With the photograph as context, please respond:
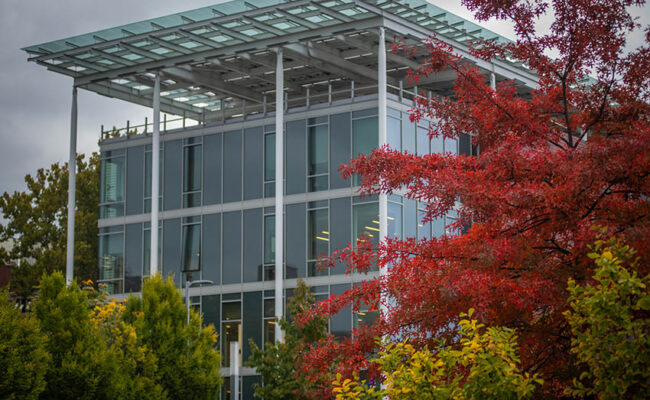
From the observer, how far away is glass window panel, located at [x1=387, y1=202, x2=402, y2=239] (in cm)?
3706

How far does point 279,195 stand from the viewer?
127 feet

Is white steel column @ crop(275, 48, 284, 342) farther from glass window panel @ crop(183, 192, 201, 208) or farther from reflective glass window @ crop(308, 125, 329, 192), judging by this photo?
glass window panel @ crop(183, 192, 201, 208)

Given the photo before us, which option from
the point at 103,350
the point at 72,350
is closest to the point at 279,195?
the point at 103,350

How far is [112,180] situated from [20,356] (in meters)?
25.4

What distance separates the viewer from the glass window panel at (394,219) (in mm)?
37062

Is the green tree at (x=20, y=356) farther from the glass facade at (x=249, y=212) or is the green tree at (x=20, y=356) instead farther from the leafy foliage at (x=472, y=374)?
the glass facade at (x=249, y=212)

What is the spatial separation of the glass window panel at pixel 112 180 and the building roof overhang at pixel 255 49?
11.4ft

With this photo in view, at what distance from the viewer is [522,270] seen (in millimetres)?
11578

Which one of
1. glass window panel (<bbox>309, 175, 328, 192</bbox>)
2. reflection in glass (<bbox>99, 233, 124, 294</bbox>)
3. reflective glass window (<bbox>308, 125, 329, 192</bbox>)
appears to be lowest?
reflection in glass (<bbox>99, 233, 124, 294</bbox>)

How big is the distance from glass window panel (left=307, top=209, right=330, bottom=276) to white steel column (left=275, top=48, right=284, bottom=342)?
48.0 inches

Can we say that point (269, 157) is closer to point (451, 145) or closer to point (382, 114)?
point (382, 114)

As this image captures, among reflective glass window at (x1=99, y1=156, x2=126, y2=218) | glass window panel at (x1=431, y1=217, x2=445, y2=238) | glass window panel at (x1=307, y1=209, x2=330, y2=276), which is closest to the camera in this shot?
glass window panel at (x1=307, y1=209, x2=330, y2=276)

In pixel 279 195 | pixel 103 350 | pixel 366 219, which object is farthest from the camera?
pixel 279 195

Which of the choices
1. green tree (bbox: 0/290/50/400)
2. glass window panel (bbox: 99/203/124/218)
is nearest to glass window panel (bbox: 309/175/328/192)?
glass window panel (bbox: 99/203/124/218)
